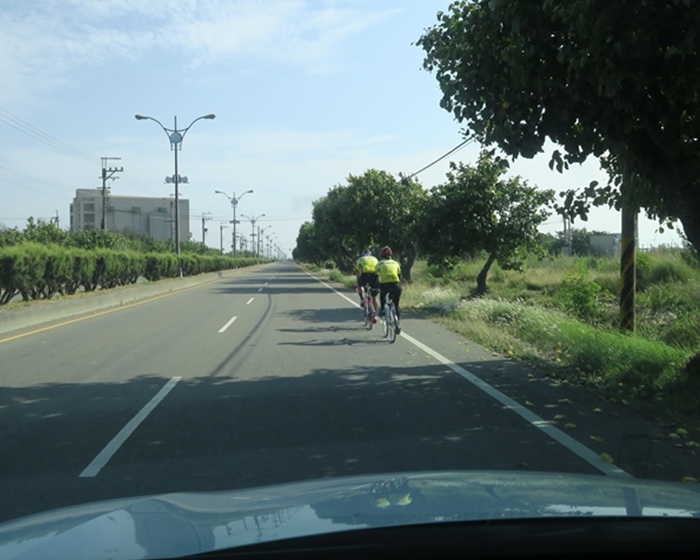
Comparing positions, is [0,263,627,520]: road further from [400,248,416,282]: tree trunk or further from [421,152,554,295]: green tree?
[400,248,416,282]: tree trunk

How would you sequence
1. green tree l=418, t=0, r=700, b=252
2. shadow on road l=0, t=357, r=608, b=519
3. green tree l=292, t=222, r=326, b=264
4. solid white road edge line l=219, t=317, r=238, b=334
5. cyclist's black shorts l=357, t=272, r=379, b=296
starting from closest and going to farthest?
shadow on road l=0, t=357, r=608, b=519
green tree l=418, t=0, r=700, b=252
cyclist's black shorts l=357, t=272, r=379, b=296
solid white road edge line l=219, t=317, r=238, b=334
green tree l=292, t=222, r=326, b=264

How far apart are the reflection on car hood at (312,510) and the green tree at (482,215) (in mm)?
22233

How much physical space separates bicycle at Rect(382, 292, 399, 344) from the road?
52 centimetres

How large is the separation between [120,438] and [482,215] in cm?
2028

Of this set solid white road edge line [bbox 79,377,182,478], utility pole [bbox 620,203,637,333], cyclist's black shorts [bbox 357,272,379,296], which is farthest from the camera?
cyclist's black shorts [bbox 357,272,379,296]

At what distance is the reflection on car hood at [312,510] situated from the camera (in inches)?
119

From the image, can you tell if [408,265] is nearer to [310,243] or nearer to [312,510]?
[312,510]

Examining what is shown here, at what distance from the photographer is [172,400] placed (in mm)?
9383

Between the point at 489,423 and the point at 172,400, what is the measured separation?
3.82 metres

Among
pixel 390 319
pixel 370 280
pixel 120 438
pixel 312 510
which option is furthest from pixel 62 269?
pixel 312 510

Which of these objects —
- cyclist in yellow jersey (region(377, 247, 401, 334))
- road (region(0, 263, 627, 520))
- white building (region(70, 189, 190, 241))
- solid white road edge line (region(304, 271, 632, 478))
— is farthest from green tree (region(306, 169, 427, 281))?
white building (region(70, 189, 190, 241))

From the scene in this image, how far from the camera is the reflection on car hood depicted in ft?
9.88

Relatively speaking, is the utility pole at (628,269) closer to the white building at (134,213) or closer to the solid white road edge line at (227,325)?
the solid white road edge line at (227,325)

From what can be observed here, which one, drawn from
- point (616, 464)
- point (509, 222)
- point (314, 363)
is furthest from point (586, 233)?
point (616, 464)
